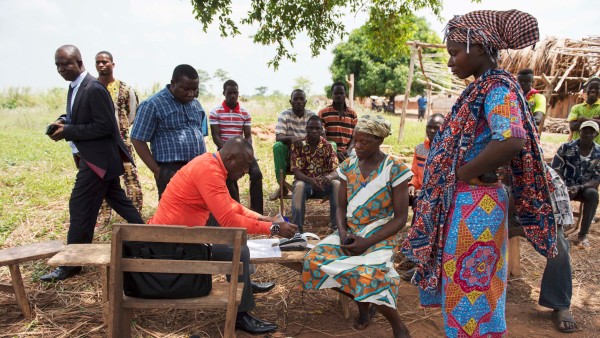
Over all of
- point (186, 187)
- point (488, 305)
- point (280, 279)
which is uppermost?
point (186, 187)

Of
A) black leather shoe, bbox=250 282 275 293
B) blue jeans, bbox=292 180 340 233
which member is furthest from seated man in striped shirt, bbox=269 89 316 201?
black leather shoe, bbox=250 282 275 293

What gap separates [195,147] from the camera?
14.4 feet

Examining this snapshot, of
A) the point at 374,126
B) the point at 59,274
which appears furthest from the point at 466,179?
the point at 59,274

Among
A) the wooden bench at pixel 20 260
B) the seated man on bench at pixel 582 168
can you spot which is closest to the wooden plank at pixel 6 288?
the wooden bench at pixel 20 260

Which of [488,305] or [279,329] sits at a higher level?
[488,305]

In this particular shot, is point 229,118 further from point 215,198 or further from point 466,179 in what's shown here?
point 466,179

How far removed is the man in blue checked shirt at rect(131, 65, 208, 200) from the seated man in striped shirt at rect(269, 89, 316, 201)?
1.55 metres

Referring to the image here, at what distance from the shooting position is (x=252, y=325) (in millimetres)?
3271

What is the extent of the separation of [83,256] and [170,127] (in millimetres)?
1633

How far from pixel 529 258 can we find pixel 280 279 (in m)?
2.91

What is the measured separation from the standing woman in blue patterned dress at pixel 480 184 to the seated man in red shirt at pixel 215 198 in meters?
1.28

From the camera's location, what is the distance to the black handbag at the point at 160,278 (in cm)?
271

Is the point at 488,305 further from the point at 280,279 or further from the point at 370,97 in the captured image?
the point at 370,97

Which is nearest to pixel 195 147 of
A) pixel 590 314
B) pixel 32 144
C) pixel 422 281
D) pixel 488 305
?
pixel 422 281
